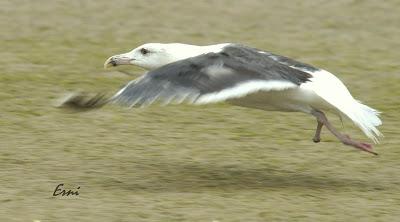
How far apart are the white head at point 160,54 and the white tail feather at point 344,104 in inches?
28.6

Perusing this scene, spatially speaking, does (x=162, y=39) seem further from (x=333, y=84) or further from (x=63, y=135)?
(x=333, y=84)

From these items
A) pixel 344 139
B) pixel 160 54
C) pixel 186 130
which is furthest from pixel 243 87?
pixel 186 130

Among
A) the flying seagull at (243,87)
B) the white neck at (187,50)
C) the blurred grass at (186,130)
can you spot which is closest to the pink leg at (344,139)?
the flying seagull at (243,87)

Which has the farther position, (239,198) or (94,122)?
(94,122)

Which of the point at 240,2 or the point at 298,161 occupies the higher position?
the point at 240,2

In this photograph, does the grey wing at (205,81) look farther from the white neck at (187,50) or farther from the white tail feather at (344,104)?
the white neck at (187,50)

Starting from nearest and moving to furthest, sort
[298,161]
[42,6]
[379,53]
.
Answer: [298,161] < [379,53] < [42,6]

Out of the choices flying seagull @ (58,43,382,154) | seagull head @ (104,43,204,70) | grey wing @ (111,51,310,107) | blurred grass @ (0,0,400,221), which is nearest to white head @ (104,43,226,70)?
seagull head @ (104,43,204,70)

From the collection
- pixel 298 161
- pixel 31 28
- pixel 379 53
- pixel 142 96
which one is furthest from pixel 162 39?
pixel 142 96

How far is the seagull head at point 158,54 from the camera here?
7.80m

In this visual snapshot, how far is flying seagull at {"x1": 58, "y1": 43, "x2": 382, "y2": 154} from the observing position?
6.92 metres

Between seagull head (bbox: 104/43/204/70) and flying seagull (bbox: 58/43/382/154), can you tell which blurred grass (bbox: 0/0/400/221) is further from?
seagull head (bbox: 104/43/204/70)

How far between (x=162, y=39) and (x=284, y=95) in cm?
518

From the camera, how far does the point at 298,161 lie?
8078mm
